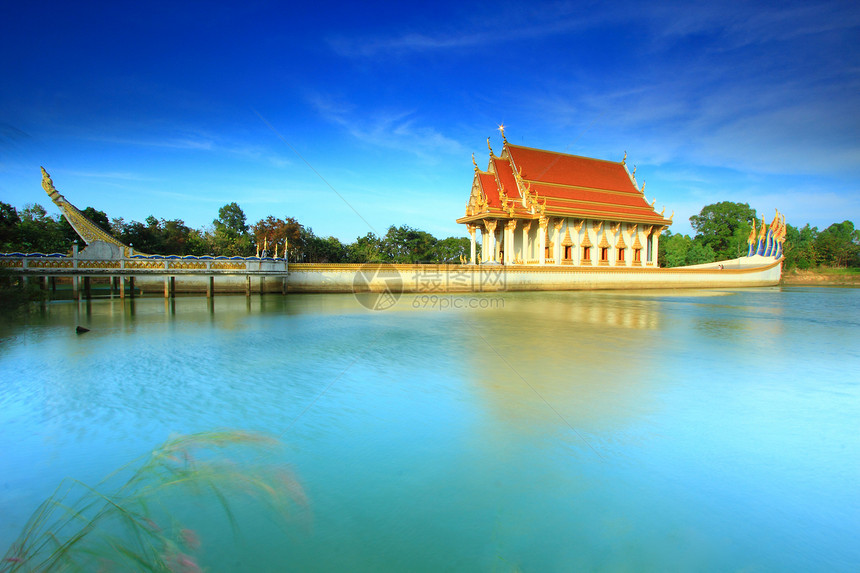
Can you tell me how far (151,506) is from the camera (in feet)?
10.1

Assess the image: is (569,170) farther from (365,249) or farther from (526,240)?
(365,249)

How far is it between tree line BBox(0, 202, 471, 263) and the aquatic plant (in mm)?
19432

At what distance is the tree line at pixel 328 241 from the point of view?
21938mm

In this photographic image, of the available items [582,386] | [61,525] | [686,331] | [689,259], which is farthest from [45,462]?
[689,259]

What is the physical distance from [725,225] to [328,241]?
42.1 metres

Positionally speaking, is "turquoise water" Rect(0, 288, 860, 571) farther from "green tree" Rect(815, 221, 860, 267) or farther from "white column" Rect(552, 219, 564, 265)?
"green tree" Rect(815, 221, 860, 267)

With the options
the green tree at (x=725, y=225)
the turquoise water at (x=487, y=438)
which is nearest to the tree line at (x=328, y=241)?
A: the green tree at (x=725, y=225)

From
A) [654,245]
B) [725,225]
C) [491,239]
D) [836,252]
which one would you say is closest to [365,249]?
[491,239]

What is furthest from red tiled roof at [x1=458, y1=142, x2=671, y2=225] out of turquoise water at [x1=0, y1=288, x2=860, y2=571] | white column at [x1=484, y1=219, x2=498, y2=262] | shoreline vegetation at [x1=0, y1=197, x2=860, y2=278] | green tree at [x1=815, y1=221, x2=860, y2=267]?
green tree at [x1=815, y1=221, x2=860, y2=267]

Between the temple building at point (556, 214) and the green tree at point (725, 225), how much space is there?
20531 millimetres

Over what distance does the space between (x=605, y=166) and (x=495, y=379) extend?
3073 cm

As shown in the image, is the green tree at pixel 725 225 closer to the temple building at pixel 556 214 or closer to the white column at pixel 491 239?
the temple building at pixel 556 214

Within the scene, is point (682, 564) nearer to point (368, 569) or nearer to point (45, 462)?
point (368, 569)

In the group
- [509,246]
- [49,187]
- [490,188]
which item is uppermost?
[490,188]
